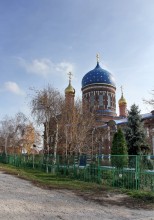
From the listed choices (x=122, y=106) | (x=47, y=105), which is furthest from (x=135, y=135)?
(x=122, y=106)

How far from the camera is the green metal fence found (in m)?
11.9

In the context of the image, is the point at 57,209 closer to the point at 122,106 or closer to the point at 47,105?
the point at 47,105

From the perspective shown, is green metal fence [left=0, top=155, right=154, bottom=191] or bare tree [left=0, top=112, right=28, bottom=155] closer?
green metal fence [left=0, top=155, right=154, bottom=191]

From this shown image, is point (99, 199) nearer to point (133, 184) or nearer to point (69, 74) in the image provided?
point (133, 184)

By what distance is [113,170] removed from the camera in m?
13.1

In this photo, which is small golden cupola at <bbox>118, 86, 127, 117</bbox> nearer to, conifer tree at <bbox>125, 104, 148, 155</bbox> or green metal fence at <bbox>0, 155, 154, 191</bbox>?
conifer tree at <bbox>125, 104, 148, 155</bbox>

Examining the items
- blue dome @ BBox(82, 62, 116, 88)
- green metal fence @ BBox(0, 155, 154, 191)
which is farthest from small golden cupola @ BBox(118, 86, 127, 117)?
green metal fence @ BBox(0, 155, 154, 191)

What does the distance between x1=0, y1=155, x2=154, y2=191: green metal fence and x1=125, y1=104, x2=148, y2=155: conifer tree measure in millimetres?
8751

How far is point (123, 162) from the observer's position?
1283 centimetres

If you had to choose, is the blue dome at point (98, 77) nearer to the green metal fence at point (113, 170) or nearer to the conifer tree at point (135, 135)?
the conifer tree at point (135, 135)

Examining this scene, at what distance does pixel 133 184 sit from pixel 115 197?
6.26ft

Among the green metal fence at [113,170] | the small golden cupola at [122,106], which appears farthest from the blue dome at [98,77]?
the green metal fence at [113,170]

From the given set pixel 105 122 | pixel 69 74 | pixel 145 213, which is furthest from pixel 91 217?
pixel 69 74

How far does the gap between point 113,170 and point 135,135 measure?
44.4 ft
